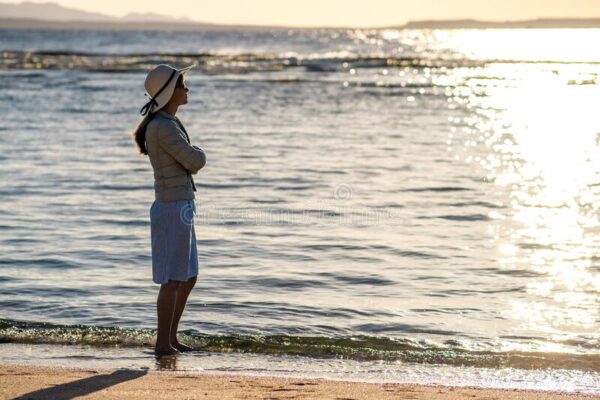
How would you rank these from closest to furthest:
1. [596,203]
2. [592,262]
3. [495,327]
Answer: [495,327] → [592,262] → [596,203]

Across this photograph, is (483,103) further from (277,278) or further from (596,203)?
(277,278)

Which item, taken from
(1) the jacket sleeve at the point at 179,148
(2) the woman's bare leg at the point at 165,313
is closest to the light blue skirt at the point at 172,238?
(2) the woman's bare leg at the point at 165,313

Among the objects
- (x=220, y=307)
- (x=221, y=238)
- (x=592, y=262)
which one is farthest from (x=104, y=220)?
(x=592, y=262)

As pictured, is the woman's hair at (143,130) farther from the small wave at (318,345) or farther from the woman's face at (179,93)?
the small wave at (318,345)

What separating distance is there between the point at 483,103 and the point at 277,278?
89.2 feet

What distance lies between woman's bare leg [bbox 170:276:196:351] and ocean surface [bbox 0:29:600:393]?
0.18m

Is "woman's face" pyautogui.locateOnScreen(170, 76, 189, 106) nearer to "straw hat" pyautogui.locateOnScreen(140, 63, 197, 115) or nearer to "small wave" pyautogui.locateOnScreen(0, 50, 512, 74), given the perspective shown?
"straw hat" pyautogui.locateOnScreen(140, 63, 197, 115)

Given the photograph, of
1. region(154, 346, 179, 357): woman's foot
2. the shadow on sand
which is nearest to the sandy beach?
the shadow on sand

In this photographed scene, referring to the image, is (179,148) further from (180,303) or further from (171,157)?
(180,303)

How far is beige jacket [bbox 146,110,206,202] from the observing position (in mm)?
7004

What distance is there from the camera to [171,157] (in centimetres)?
708

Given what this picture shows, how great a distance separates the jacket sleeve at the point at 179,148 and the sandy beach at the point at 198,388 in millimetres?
1350

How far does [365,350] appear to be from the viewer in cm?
790

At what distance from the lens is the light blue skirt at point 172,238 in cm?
709
